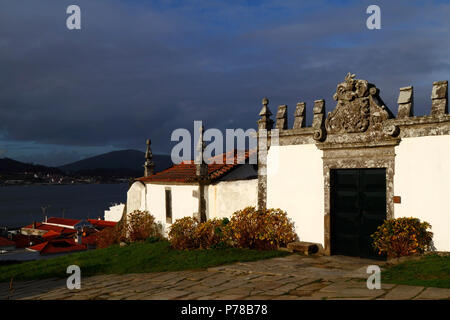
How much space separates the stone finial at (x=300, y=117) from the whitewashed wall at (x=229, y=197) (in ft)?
8.74

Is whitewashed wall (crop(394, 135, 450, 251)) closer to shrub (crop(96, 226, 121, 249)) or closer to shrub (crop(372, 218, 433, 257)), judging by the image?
shrub (crop(372, 218, 433, 257))

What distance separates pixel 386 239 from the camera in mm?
10789

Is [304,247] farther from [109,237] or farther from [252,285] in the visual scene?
[109,237]

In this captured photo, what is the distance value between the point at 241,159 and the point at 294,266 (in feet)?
23.2

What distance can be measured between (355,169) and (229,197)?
513 centimetres

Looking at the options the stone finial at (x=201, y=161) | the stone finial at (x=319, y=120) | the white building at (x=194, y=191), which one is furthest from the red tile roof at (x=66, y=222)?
the stone finial at (x=319, y=120)

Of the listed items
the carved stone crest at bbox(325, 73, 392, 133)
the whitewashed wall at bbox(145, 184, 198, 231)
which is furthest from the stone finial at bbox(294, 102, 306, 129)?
the whitewashed wall at bbox(145, 184, 198, 231)

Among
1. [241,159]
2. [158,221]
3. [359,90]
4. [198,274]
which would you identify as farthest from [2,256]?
[359,90]

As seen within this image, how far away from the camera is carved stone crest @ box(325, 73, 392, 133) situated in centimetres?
1172

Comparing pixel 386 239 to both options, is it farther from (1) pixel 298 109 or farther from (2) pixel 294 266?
(1) pixel 298 109

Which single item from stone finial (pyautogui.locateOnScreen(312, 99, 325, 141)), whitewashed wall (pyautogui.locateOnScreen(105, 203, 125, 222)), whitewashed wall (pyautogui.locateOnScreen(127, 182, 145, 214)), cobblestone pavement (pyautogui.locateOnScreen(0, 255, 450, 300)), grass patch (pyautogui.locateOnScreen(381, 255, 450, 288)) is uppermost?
stone finial (pyautogui.locateOnScreen(312, 99, 325, 141))

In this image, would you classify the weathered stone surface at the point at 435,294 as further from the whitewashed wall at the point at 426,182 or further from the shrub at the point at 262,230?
the shrub at the point at 262,230

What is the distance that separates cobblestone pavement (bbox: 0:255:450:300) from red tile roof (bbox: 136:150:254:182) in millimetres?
5249

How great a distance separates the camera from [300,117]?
1360 centimetres
